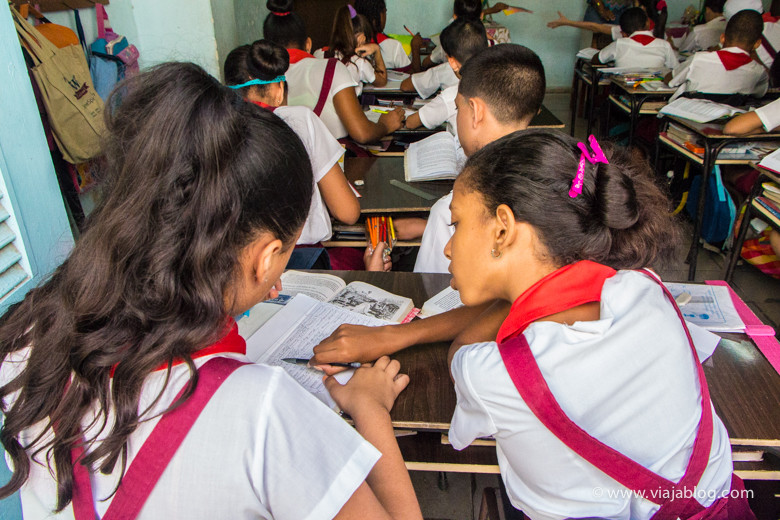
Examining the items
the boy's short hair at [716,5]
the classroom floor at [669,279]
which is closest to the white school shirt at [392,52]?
the classroom floor at [669,279]

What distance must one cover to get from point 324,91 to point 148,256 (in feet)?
6.83

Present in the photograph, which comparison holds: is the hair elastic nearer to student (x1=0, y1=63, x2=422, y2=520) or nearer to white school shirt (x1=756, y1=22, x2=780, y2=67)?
student (x1=0, y1=63, x2=422, y2=520)

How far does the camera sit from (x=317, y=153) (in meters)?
1.84

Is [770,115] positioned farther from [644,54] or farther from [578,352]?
[578,352]

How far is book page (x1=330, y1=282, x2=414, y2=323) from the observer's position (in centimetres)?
119

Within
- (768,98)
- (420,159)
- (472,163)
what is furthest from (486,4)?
(472,163)

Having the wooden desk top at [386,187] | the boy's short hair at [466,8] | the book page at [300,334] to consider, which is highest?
the boy's short hair at [466,8]

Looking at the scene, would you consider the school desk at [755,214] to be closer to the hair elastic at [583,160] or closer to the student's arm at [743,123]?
the student's arm at [743,123]

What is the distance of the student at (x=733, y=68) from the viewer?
3246mm

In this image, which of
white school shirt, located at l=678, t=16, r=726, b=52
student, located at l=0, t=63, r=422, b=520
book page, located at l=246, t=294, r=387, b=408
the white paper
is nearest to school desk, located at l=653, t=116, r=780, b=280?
the white paper

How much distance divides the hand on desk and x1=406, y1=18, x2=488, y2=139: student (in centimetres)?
175

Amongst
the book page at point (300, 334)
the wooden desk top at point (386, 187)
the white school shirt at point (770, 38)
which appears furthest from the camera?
the white school shirt at point (770, 38)

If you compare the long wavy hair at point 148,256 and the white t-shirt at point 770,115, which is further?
the white t-shirt at point 770,115

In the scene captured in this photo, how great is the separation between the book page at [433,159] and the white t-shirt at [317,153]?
335mm
